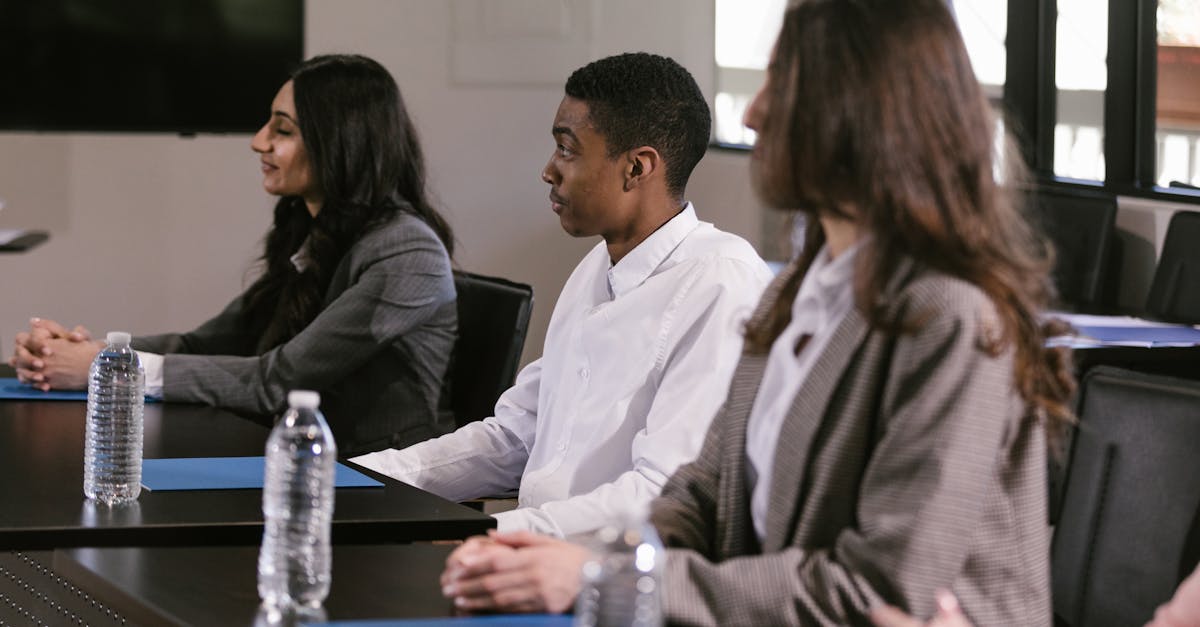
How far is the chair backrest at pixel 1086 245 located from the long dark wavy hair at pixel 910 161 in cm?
316

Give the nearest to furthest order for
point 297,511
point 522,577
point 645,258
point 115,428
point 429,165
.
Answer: point 522,577, point 297,511, point 115,428, point 645,258, point 429,165

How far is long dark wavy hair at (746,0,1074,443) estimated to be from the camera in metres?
1.41

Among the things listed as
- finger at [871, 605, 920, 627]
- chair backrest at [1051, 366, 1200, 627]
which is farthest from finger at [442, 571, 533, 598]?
chair backrest at [1051, 366, 1200, 627]

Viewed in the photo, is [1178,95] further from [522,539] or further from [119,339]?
[522,539]

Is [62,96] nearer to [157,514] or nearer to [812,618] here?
[157,514]

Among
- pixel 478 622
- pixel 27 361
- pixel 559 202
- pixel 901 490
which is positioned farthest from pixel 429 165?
pixel 901 490

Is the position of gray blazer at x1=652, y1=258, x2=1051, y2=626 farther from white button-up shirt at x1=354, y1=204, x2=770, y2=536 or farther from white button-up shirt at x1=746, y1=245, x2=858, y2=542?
white button-up shirt at x1=354, y1=204, x2=770, y2=536

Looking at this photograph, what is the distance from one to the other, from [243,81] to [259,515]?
13.4 ft

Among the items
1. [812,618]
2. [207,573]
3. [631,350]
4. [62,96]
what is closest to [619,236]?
[631,350]

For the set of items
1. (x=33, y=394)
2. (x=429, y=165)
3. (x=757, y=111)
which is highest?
(x=757, y=111)

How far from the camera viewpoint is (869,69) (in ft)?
4.68

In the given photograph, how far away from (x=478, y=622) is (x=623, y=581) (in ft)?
0.78

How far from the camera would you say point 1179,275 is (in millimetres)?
4164

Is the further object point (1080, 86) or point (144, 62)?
point (144, 62)
